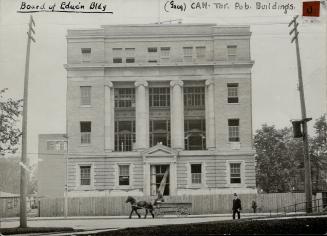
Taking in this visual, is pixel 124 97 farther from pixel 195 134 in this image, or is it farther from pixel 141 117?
pixel 195 134

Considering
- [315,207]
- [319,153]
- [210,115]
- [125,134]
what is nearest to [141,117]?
[125,134]

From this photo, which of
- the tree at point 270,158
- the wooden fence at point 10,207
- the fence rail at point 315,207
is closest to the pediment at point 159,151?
the fence rail at point 315,207

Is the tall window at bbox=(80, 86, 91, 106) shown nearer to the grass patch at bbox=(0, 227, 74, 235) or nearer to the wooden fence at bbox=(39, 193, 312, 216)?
the wooden fence at bbox=(39, 193, 312, 216)

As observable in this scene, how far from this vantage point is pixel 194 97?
130ft

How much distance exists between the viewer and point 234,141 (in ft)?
125

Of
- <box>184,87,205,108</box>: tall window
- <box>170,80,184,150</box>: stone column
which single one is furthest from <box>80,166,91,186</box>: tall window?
<box>184,87,205,108</box>: tall window

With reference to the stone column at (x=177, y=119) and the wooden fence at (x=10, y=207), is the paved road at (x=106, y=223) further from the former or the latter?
the wooden fence at (x=10, y=207)

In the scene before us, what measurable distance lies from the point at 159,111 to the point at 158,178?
188 inches

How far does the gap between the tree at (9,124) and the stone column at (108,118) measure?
366 inches

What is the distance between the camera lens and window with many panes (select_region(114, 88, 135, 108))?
40375 millimetres

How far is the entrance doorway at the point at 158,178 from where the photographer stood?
131 ft

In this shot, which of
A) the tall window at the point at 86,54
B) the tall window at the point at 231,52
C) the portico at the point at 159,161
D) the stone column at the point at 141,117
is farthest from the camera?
the stone column at the point at 141,117

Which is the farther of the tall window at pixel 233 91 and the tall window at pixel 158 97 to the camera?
the tall window at pixel 158 97

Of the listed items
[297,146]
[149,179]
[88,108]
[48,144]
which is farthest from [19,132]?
[48,144]
